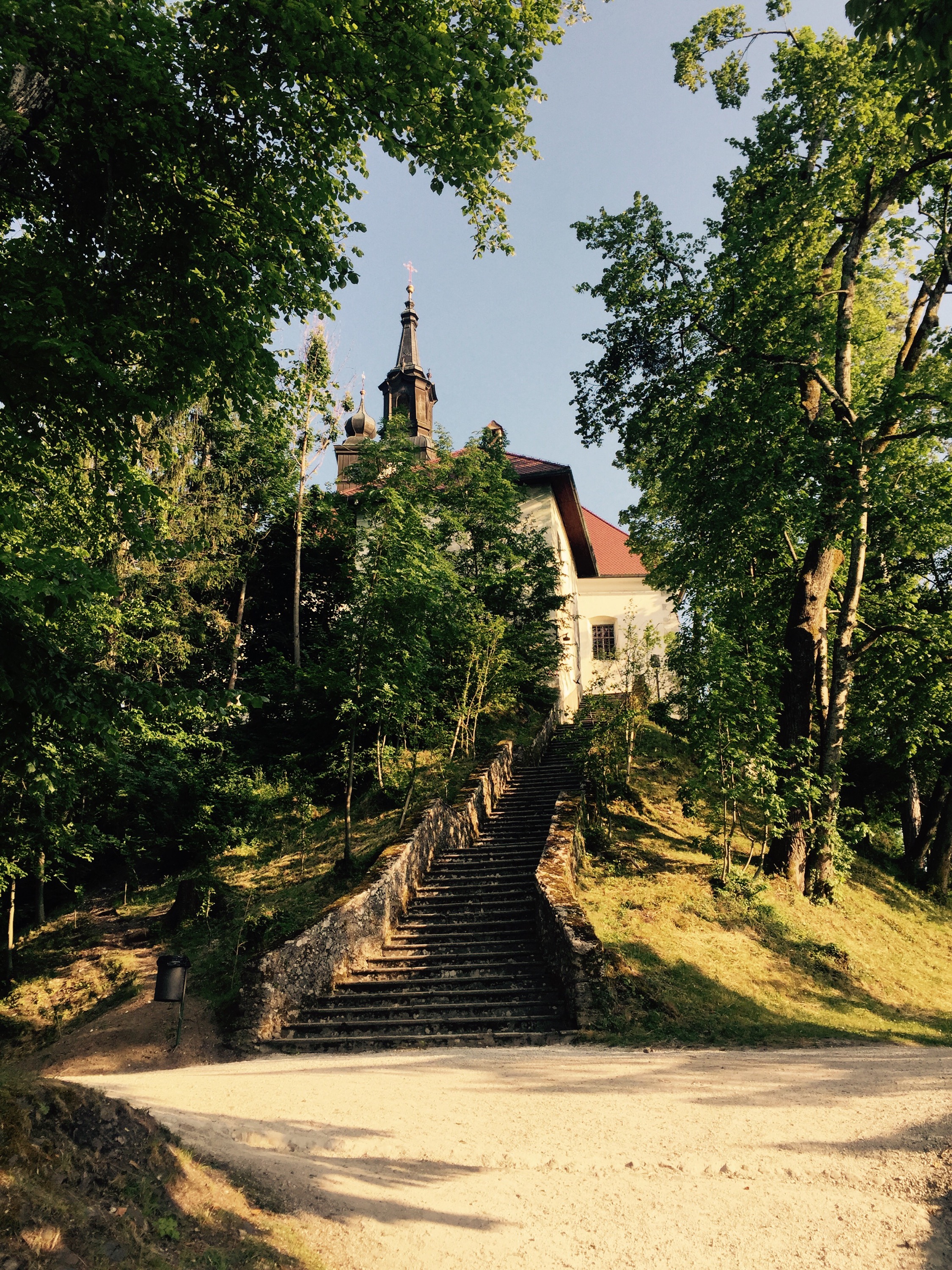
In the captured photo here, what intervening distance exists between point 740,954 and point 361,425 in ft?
101

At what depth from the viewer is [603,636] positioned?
36.5 meters

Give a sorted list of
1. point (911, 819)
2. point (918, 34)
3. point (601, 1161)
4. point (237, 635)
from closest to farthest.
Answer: point (601, 1161) < point (918, 34) < point (911, 819) < point (237, 635)

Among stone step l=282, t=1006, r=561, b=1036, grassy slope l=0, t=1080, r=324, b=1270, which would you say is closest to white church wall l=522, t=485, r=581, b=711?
stone step l=282, t=1006, r=561, b=1036

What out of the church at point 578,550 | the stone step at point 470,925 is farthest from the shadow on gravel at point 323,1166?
the church at point 578,550

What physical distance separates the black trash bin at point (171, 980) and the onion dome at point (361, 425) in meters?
29.2

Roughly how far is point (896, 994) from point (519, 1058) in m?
6.54

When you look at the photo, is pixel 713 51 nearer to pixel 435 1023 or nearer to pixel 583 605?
pixel 435 1023

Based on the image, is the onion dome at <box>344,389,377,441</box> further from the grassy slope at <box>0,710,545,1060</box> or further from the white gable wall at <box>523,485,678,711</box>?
the grassy slope at <box>0,710,545,1060</box>

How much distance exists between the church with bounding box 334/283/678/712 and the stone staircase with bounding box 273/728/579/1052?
16.0 metres

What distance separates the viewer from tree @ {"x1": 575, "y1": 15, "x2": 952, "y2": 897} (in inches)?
472

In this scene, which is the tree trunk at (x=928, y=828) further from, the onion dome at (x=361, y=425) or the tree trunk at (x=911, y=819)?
the onion dome at (x=361, y=425)

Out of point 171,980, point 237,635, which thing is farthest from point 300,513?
point 171,980

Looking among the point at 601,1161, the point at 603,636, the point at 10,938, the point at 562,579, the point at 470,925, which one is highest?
the point at 562,579

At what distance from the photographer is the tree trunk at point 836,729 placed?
1249 cm
